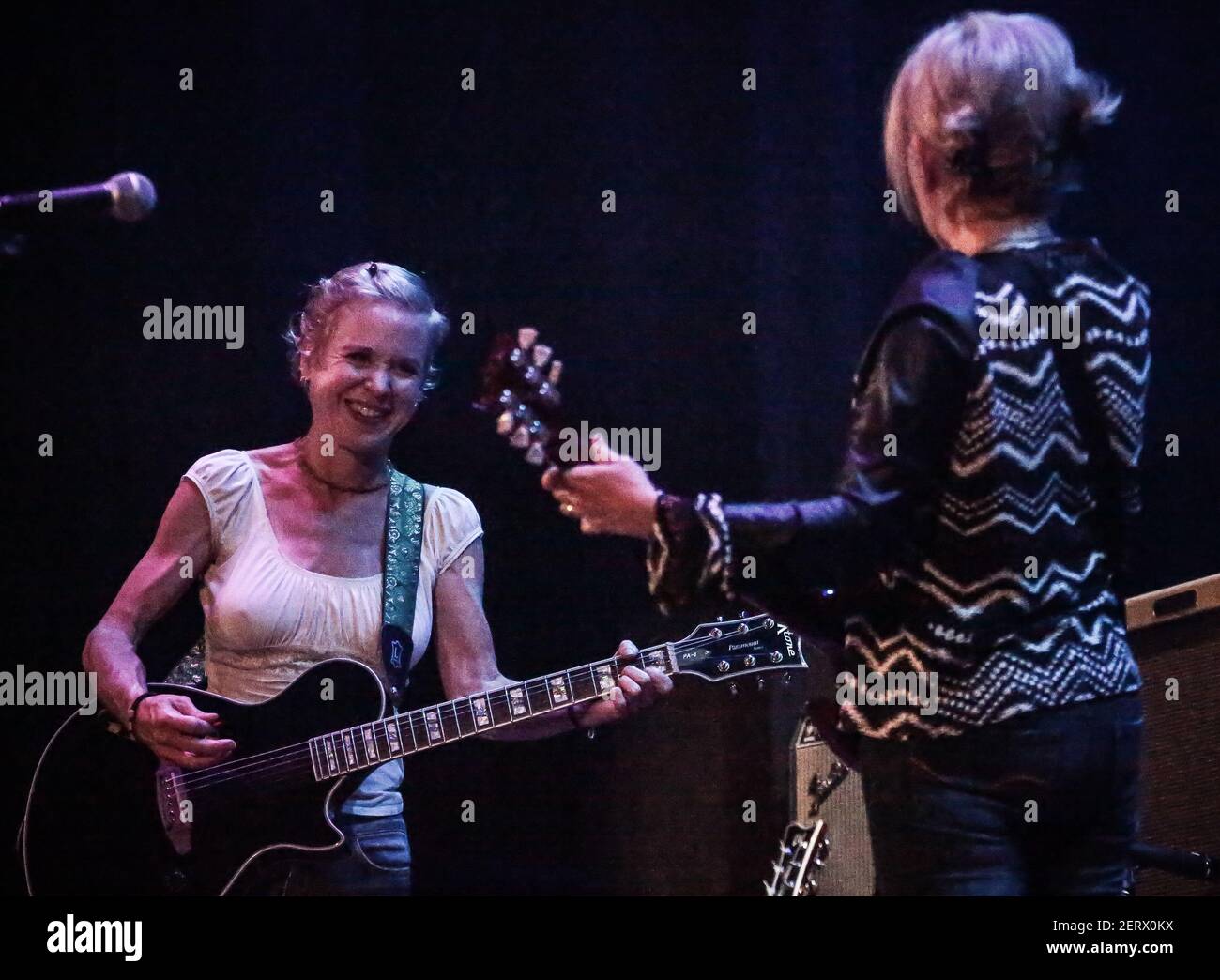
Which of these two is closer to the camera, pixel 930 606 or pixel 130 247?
pixel 930 606

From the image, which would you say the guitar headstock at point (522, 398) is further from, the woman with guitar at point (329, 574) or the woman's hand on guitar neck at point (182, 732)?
the woman's hand on guitar neck at point (182, 732)

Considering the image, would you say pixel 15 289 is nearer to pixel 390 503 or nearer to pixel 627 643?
pixel 390 503

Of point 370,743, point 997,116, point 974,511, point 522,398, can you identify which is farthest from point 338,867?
point 997,116

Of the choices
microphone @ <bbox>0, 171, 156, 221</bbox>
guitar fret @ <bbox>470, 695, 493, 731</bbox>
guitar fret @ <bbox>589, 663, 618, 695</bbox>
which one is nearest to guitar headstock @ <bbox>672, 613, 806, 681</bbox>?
guitar fret @ <bbox>589, 663, 618, 695</bbox>

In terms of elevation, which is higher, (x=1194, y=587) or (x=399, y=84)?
(x=399, y=84)

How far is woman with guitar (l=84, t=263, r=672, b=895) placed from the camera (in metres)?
2.48

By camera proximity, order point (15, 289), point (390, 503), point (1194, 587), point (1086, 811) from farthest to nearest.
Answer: point (15, 289) → point (390, 503) → point (1194, 587) → point (1086, 811)

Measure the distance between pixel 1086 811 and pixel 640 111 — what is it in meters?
1.50

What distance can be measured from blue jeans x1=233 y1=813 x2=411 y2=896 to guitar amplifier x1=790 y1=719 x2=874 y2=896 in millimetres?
721

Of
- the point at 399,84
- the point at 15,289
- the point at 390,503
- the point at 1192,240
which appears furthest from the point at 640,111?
the point at 15,289

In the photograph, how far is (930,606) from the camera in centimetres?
199
